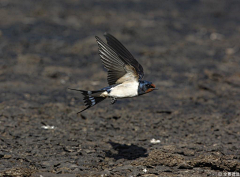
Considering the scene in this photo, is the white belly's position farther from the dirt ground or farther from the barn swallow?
the dirt ground

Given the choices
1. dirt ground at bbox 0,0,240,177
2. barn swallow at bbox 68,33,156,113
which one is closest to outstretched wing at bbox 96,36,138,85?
barn swallow at bbox 68,33,156,113

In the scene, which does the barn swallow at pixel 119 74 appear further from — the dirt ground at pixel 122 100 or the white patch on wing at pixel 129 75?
the dirt ground at pixel 122 100

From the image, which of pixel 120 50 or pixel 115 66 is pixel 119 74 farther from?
pixel 120 50

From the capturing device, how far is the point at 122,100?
6246 millimetres

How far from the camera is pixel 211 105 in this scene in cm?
621

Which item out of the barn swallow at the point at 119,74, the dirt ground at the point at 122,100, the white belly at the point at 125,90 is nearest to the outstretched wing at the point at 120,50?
the barn swallow at the point at 119,74

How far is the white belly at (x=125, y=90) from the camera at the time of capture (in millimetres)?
3996

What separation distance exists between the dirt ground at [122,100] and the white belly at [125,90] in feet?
2.53

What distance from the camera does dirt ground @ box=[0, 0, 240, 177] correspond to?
13.8 feet

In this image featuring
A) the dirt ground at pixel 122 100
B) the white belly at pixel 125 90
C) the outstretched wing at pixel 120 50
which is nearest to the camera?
the outstretched wing at pixel 120 50

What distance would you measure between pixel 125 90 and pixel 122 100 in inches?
87.6

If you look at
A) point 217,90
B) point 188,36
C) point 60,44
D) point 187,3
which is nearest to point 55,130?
point 217,90

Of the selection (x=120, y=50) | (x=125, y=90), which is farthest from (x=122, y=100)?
(x=120, y=50)

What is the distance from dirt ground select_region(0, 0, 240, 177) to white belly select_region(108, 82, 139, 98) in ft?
2.53
